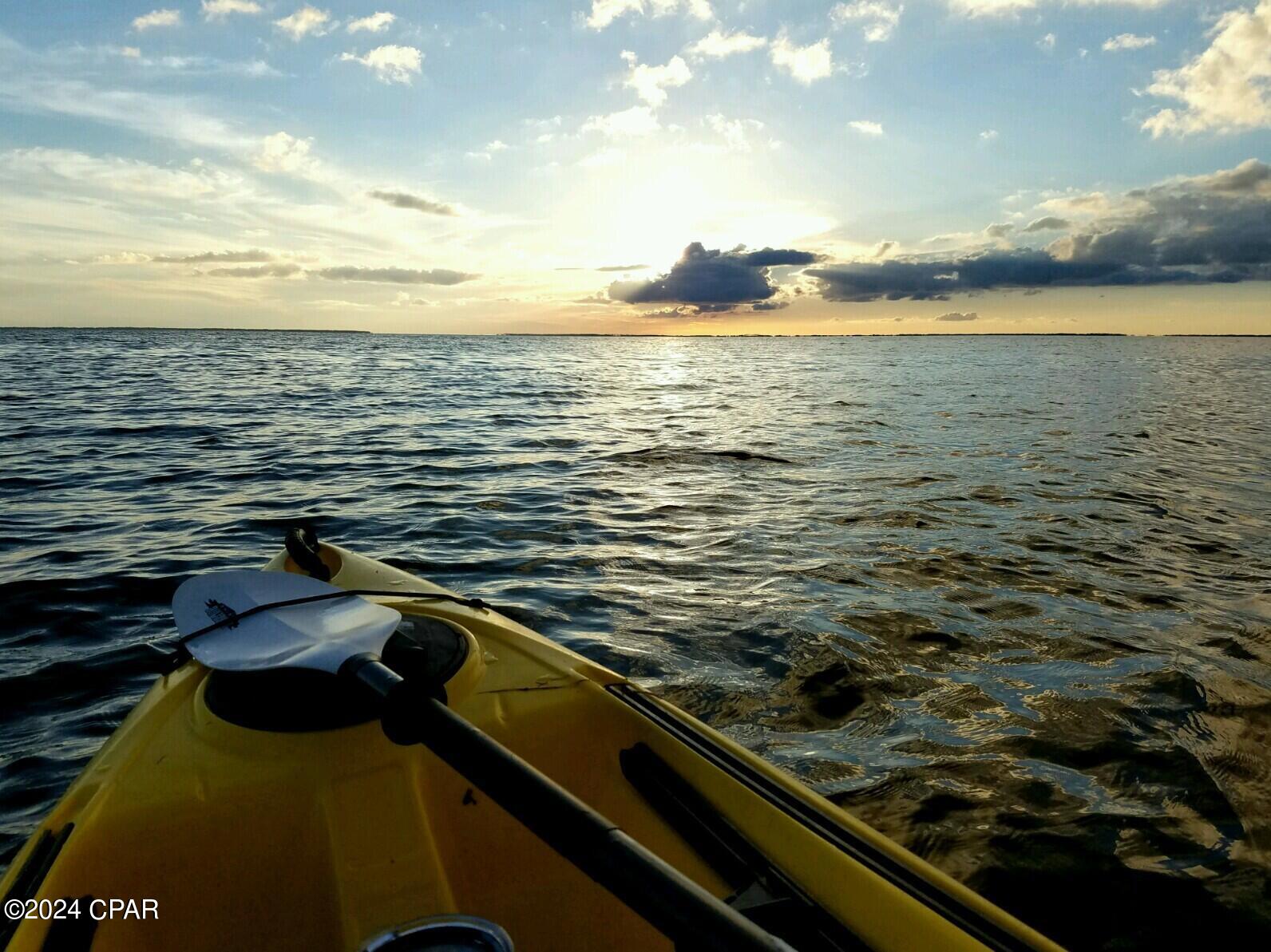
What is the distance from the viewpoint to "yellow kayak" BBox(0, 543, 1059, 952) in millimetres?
1873

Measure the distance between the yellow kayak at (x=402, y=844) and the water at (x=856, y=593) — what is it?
4.73 feet

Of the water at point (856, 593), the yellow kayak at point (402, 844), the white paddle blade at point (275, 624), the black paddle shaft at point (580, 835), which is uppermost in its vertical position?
the black paddle shaft at point (580, 835)

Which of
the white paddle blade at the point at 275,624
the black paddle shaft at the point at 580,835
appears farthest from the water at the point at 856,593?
the black paddle shaft at the point at 580,835

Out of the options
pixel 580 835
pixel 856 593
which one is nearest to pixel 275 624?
pixel 580 835

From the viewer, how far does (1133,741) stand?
3.99m

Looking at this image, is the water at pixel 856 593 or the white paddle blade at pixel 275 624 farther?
the water at pixel 856 593

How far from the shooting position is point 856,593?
6344 millimetres

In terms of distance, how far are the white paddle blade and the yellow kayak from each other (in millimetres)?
104

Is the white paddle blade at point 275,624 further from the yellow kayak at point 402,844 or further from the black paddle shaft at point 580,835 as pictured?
the black paddle shaft at point 580,835

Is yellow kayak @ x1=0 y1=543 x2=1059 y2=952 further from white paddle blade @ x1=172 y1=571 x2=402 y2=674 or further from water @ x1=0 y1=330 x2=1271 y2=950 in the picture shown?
water @ x1=0 y1=330 x2=1271 y2=950

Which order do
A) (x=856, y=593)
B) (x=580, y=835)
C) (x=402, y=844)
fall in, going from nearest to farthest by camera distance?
(x=580, y=835)
(x=402, y=844)
(x=856, y=593)

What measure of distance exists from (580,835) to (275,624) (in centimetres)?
192

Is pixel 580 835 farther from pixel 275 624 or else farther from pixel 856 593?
pixel 856 593

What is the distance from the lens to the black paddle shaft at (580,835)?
120cm
